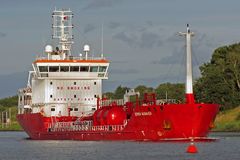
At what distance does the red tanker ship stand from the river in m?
1.25

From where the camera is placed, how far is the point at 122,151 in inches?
2621

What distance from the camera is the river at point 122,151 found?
203ft

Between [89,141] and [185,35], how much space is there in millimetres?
14236

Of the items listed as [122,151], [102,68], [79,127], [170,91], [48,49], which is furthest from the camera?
[170,91]

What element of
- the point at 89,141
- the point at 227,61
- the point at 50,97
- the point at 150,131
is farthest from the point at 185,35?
the point at 227,61

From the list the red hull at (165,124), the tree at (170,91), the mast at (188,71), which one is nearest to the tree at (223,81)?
the tree at (170,91)

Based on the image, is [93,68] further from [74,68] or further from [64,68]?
[64,68]

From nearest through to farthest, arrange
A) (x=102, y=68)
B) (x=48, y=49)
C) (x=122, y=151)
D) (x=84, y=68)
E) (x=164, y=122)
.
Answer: (x=122, y=151)
(x=164, y=122)
(x=84, y=68)
(x=102, y=68)
(x=48, y=49)

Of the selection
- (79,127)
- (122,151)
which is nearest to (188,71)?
(122,151)

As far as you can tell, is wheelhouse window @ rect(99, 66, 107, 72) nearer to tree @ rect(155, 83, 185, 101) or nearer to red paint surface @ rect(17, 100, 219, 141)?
red paint surface @ rect(17, 100, 219, 141)

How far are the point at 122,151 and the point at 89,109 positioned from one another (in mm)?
22799

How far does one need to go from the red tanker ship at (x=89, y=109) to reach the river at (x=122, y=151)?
4.09 ft

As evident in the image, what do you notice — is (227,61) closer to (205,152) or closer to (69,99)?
(69,99)

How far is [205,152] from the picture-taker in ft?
215
